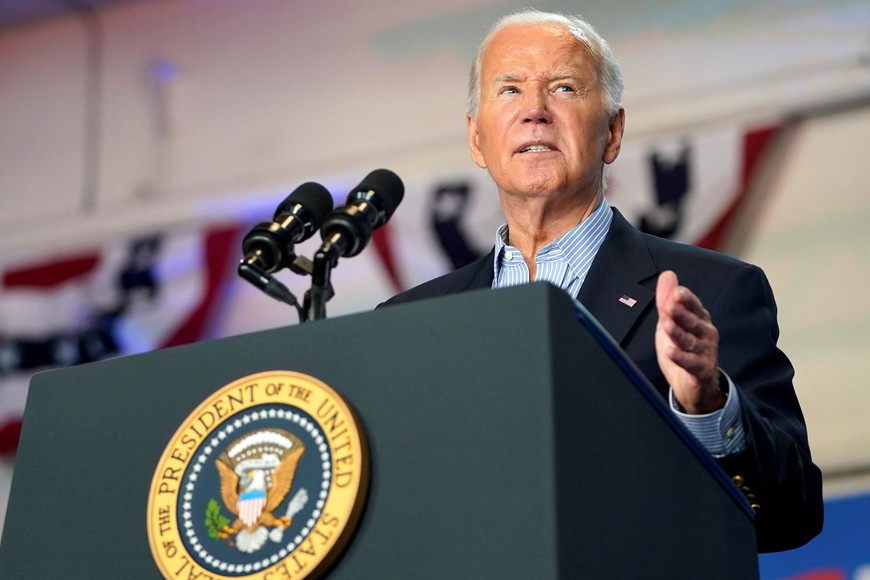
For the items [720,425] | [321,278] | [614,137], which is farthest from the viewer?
[614,137]

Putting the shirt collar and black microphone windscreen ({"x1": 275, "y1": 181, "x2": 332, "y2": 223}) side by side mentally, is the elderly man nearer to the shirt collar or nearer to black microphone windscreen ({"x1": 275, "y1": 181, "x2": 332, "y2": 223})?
the shirt collar

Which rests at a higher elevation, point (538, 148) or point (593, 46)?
point (593, 46)

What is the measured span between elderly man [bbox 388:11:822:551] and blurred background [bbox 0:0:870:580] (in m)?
1.64

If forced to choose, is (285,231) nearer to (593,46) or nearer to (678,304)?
(678,304)

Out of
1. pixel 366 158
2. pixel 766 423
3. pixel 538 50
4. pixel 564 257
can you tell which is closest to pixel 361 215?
pixel 766 423

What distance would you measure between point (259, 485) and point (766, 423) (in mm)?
680

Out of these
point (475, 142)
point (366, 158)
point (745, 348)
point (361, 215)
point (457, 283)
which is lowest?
point (745, 348)

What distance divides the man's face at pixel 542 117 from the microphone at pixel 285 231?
663mm

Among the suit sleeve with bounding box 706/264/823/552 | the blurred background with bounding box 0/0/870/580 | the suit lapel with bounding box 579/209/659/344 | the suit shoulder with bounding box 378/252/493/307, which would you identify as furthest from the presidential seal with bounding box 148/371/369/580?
the blurred background with bounding box 0/0/870/580

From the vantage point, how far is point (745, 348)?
71.8 inches

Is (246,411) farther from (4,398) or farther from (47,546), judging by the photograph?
(4,398)

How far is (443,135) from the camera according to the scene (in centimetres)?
466

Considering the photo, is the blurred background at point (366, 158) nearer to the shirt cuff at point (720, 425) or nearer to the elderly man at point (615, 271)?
the elderly man at point (615, 271)

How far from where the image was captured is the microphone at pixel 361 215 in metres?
1.62
